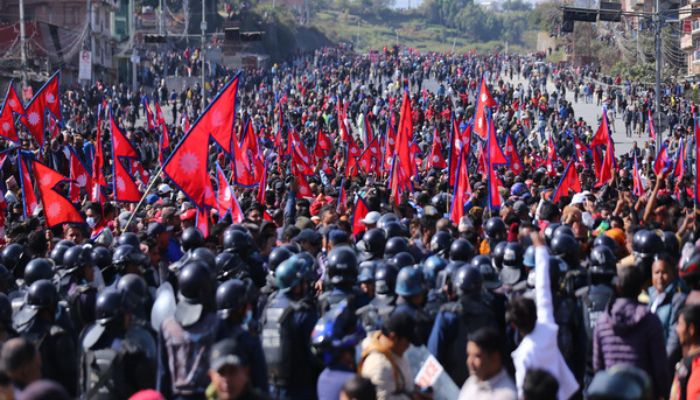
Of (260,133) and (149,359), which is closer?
(149,359)

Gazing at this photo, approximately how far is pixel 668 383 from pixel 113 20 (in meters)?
64.2

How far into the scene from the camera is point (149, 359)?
638cm

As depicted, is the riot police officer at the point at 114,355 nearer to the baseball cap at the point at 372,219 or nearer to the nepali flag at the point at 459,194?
the baseball cap at the point at 372,219

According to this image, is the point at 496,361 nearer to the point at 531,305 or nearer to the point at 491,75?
the point at 531,305

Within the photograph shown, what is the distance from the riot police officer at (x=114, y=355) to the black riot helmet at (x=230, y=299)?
0.43 m

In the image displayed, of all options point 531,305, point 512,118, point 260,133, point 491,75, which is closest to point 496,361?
point 531,305

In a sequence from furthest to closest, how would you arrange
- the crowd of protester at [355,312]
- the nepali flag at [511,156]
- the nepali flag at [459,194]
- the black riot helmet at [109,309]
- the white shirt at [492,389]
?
the nepali flag at [511,156]
the nepali flag at [459,194]
the black riot helmet at [109,309]
the crowd of protester at [355,312]
the white shirt at [492,389]

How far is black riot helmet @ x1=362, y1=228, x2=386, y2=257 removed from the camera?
8.95m

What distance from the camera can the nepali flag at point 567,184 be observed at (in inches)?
615

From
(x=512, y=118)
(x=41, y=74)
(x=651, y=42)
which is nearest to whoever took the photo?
(x=512, y=118)

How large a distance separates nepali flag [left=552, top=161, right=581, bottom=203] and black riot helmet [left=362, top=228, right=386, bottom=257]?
6622 millimetres

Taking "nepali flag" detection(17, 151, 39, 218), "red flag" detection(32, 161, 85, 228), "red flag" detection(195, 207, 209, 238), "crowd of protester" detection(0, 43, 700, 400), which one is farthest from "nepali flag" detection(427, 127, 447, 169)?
"red flag" detection(195, 207, 209, 238)

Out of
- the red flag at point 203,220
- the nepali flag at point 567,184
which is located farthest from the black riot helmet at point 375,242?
the nepali flag at point 567,184

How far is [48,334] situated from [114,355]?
0.71 m
